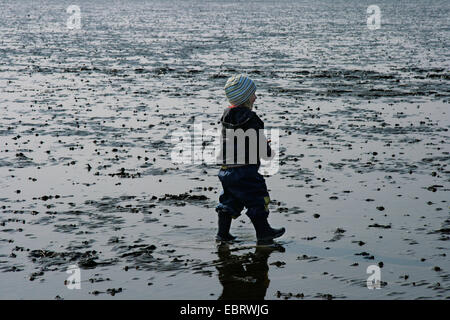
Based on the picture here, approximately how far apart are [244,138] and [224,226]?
4.54 ft

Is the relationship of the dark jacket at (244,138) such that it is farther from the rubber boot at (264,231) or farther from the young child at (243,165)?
the rubber boot at (264,231)

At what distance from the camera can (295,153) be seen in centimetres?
1619

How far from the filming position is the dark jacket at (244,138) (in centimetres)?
984

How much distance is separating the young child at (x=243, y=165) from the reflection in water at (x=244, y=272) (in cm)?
48

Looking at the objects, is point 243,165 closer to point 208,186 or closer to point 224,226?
point 224,226

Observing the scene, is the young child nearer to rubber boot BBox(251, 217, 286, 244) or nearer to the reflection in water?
rubber boot BBox(251, 217, 286, 244)

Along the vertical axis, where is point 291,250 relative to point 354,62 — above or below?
below

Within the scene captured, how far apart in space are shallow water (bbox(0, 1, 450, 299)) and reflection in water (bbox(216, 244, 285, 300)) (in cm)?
3

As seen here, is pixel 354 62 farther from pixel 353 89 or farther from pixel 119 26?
pixel 119 26

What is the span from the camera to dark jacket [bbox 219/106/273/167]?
9844 millimetres

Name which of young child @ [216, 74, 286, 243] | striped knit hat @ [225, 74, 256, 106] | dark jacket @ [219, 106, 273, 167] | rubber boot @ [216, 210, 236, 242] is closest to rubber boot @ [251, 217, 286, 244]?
young child @ [216, 74, 286, 243]

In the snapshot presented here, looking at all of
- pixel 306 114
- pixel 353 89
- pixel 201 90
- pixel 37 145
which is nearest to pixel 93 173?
pixel 37 145

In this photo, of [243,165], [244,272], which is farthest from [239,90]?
[244,272]

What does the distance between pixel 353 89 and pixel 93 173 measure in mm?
14373
